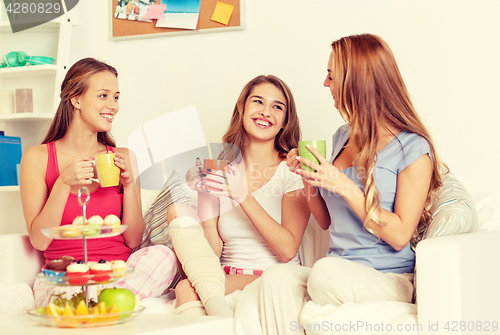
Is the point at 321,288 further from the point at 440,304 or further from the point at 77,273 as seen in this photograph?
the point at 77,273

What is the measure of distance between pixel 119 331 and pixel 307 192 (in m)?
0.86

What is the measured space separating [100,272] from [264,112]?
1022 mm

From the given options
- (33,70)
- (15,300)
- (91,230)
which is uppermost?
(33,70)

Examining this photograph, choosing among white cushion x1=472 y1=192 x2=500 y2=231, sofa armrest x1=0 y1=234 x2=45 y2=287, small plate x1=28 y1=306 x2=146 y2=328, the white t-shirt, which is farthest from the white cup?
white cushion x1=472 y1=192 x2=500 y2=231

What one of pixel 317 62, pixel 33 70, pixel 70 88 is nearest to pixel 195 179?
pixel 70 88

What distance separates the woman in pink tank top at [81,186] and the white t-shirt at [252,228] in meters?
0.23

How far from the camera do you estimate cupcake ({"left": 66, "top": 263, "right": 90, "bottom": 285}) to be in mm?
927

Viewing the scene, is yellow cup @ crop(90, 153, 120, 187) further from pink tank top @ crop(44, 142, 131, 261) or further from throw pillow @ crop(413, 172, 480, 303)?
throw pillow @ crop(413, 172, 480, 303)

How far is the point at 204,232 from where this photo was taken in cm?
178

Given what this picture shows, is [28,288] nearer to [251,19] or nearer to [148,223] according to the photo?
[148,223]

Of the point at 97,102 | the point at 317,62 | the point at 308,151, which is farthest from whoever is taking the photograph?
the point at 317,62

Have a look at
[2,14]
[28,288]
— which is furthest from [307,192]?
[2,14]

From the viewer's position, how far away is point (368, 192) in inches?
52.2

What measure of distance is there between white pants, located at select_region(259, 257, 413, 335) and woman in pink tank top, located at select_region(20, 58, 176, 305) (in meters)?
0.44
